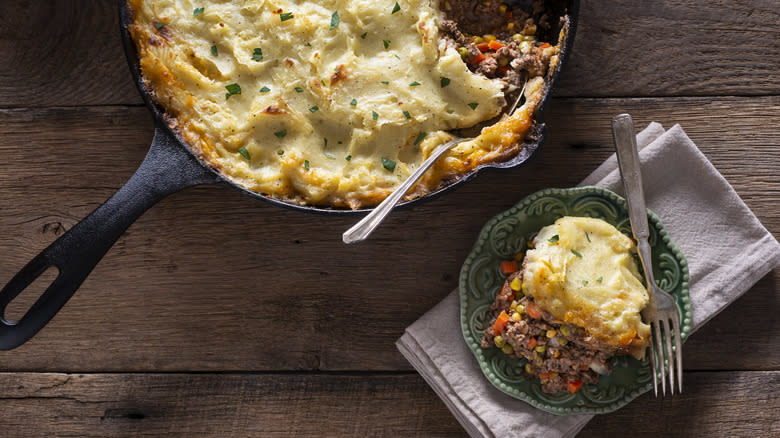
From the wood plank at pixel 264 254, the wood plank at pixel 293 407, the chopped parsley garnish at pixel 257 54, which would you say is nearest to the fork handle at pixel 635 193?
the wood plank at pixel 264 254

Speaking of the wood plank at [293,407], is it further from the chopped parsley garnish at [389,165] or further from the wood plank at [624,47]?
the wood plank at [624,47]

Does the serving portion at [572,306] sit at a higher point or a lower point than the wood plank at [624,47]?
lower

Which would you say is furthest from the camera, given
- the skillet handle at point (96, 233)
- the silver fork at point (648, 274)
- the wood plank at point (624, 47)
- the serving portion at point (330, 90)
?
the wood plank at point (624, 47)

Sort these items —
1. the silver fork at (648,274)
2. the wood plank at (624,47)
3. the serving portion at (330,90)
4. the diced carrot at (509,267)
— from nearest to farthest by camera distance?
the serving portion at (330,90) → the silver fork at (648,274) → the diced carrot at (509,267) → the wood plank at (624,47)

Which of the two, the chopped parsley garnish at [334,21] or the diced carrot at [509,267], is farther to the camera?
the diced carrot at [509,267]

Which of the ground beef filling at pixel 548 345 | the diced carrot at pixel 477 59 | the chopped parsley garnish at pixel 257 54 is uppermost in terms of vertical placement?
the diced carrot at pixel 477 59

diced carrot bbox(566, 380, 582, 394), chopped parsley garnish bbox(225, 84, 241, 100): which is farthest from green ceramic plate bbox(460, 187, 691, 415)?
chopped parsley garnish bbox(225, 84, 241, 100)

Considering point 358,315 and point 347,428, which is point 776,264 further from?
point 347,428

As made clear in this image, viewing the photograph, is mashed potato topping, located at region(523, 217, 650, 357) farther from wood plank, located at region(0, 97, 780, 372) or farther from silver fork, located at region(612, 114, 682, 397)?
wood plank, located at region(0, 97, 780, 372)

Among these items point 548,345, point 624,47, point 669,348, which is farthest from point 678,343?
point 624,47
